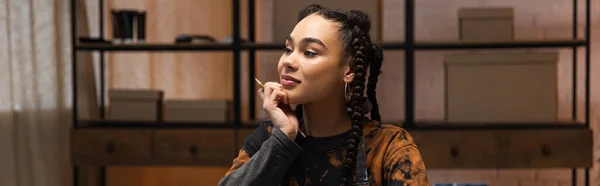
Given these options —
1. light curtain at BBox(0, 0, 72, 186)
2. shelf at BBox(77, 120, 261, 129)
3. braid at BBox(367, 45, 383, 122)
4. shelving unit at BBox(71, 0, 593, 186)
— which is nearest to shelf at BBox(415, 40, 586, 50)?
shelving unit at BBox(71, 0, 593, 186)

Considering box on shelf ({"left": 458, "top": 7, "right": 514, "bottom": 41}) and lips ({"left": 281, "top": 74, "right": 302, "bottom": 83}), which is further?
box on shelf ({"left": 458, "top": 7, "right": 514, "bottom": 41})

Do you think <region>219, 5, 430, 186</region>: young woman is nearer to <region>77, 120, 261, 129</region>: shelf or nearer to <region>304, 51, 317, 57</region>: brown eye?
<region>304, 51, 317, 57</region>: brown eye

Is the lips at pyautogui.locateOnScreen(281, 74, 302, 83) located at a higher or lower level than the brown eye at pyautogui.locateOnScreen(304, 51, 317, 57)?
lower

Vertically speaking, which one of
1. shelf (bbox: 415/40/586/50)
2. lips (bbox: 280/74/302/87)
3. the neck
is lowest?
the neck

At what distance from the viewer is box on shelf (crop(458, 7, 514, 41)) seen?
287 cm

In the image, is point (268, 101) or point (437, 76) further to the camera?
point (437, 76)

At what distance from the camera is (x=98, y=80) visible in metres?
3.48

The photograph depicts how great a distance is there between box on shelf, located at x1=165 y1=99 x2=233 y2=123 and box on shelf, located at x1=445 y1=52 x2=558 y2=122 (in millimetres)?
927

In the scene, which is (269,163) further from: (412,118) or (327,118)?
(412,118)

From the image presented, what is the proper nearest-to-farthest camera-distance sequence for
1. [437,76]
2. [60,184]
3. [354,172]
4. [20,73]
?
1. [354,172]
2. [20,73]
3. [60,184]
4. [437,76]

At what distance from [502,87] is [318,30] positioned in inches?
71.8

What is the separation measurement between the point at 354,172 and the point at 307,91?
159 mm

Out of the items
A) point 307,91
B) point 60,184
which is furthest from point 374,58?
point 60,184

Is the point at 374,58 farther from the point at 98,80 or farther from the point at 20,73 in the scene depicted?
the point at 98,80
